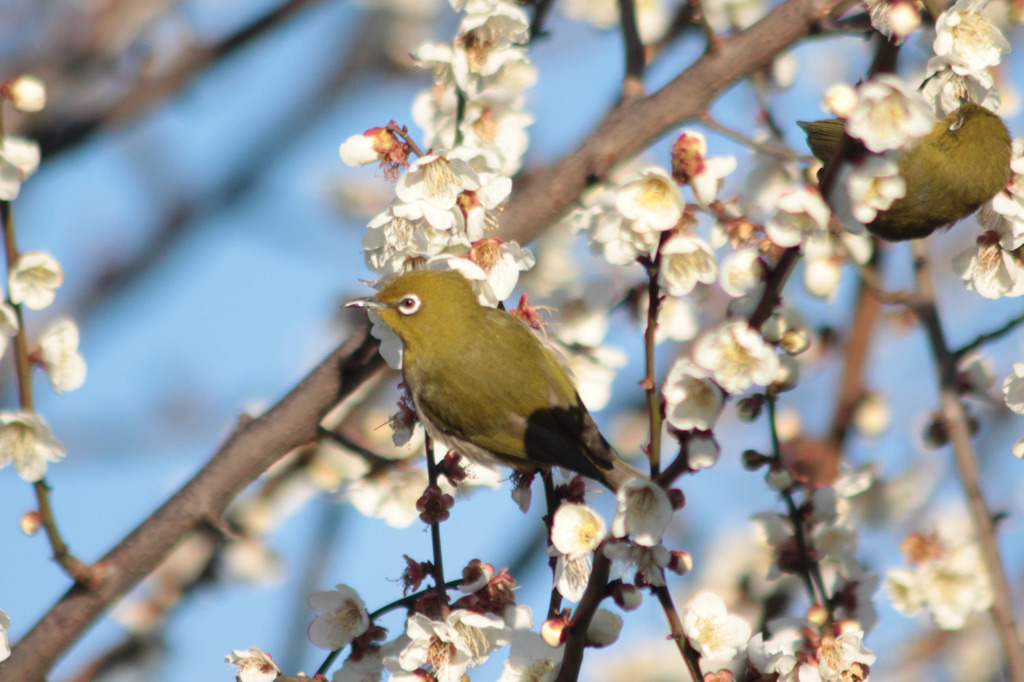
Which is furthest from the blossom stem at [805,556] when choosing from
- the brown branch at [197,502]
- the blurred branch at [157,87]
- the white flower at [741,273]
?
the blurred branch at [157,87]

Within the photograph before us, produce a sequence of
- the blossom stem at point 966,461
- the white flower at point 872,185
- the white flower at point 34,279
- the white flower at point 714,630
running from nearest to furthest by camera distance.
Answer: the white flower at point 872,185 → the white flower at point 714,630 → the white flower at point 34,279 → the blossom stem at point 966,461

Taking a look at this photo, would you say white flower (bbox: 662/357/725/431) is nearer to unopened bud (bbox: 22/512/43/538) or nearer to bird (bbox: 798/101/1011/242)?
bird (bbox: 798/101/1011/242)

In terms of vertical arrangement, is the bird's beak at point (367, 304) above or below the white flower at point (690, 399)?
above

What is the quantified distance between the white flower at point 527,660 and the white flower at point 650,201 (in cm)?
105

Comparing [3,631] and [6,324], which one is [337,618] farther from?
[6,324]

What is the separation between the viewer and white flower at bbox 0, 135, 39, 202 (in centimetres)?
258

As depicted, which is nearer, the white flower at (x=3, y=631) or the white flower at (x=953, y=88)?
the white flower at (x=953, y=88)

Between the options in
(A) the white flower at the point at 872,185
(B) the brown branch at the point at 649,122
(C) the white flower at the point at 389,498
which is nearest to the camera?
(A) the white flower at the point at 872,185

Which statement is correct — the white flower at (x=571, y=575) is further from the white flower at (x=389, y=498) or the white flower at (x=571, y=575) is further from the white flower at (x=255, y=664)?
the white flower at (x=389, y=498)

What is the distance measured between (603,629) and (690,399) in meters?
0.68

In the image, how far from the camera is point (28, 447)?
110 inches

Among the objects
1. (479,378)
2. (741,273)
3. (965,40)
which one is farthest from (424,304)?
(965,40)

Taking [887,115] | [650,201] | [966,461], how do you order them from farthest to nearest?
[966,461] < [650,201] < [887,115]

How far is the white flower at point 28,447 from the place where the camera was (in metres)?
2.75
